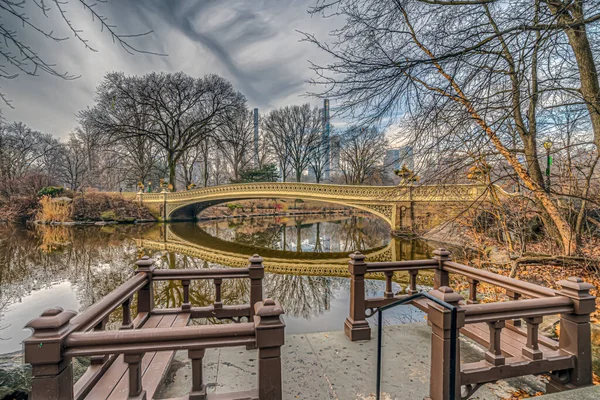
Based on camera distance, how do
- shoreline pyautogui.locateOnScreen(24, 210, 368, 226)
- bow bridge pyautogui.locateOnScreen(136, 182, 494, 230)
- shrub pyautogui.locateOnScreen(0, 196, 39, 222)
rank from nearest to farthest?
bow bridge pyautogui.locateOnScreen(136, 182, 494, 230) < shoreline pyautogui.locateOnScreen(24, 210, 368, 226) < shrub pyautogui.locateOnScreen(0, 196, 39, 222)

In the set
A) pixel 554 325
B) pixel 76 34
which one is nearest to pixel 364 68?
pixel 76 34

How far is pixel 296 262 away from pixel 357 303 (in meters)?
8.21

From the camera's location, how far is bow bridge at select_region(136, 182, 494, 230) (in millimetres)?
12875

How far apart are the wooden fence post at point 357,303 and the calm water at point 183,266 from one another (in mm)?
2434

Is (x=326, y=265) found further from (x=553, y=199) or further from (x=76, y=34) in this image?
(x=76, y=34)

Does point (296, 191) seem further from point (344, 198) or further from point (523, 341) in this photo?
point (523, 341)

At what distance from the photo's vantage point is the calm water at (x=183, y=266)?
6.39 m

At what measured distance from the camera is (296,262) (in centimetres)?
1148

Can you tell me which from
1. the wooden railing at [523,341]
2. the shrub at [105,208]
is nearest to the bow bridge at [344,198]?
the shrub at [105,208]

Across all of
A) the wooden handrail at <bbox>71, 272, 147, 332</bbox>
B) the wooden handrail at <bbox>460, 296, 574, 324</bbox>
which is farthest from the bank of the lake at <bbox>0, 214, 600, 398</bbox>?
the wooden handrail at <bbox>71, 272, 147, 332</bbox>

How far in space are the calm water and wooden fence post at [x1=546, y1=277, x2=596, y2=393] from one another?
3.48 meters

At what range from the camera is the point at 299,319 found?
242 inches

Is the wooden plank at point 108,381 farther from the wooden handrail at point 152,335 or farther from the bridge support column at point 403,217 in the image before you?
the bridge support column at point 403,217

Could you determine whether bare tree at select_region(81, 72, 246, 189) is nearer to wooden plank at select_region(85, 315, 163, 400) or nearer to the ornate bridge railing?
the ornate bridge railing
